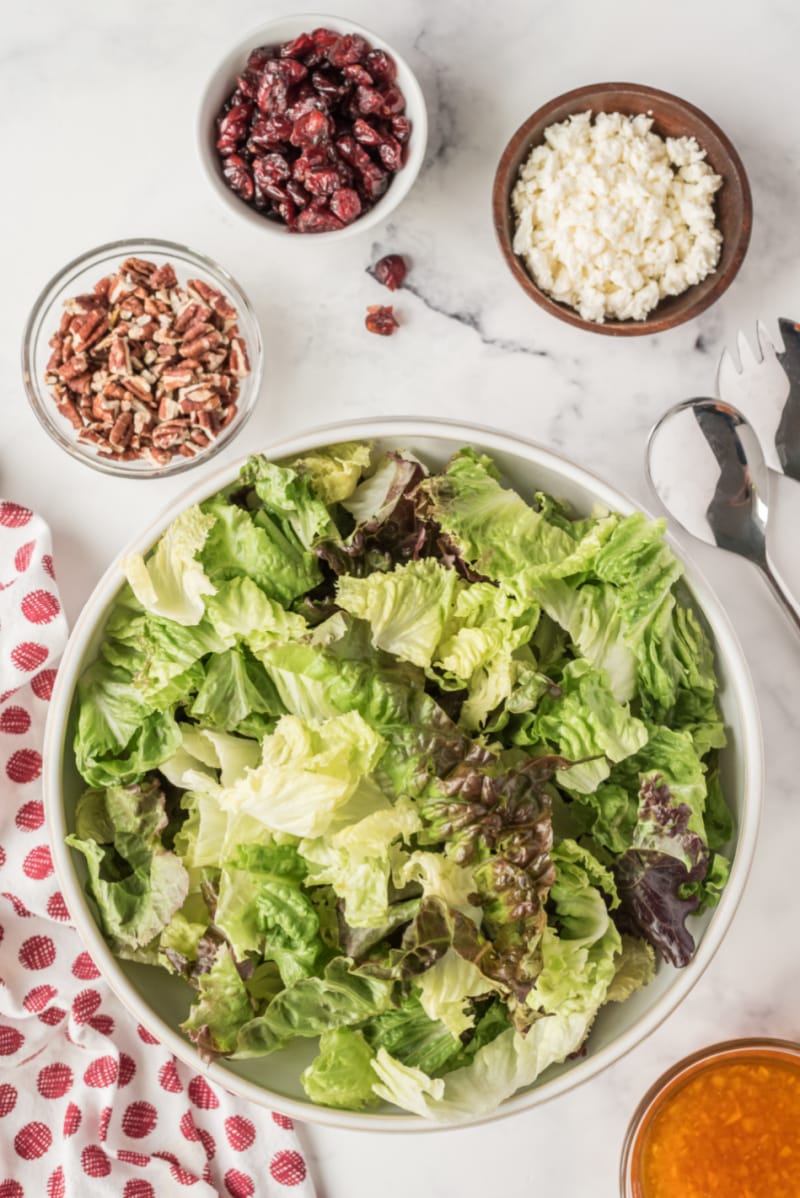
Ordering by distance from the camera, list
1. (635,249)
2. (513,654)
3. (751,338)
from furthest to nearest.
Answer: (751,338) < (635,249) < (513,654)

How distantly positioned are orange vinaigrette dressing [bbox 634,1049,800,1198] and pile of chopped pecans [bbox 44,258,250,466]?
1450 millimetres

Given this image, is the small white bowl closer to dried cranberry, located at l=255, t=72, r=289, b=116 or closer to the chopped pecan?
dried cranberry, located at l=255, t=72, r=289, b=116

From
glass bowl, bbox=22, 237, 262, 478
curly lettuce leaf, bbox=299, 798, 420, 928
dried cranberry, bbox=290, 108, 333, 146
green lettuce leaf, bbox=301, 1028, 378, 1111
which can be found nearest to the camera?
curly lettuce leaf, bbox=299, 798, 420, 928

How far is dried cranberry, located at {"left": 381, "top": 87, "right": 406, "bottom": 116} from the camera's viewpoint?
1.87m

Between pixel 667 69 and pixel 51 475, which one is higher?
pixel 667 69

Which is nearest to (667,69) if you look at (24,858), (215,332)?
(215,332)

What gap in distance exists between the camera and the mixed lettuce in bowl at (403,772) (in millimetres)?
1582

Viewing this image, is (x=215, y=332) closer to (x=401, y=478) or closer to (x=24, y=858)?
(x=401, y=478)

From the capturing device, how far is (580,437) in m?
2.02

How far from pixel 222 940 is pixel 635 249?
1312mm

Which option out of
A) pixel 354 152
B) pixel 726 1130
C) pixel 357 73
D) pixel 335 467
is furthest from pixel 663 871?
pixel 357 73

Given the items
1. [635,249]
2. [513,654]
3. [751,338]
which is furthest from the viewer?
[751,338]

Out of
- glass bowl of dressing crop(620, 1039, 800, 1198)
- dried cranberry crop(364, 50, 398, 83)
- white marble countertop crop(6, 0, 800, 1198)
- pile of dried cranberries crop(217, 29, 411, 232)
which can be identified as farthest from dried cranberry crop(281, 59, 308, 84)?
glass bowl of dressing crop(620, 1039, 800, 1198)

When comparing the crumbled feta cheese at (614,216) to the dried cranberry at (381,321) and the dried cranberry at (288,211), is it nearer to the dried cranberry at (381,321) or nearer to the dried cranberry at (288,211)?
the dried cranberry at (381,321)
